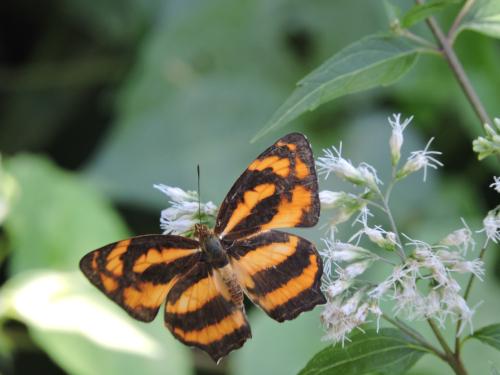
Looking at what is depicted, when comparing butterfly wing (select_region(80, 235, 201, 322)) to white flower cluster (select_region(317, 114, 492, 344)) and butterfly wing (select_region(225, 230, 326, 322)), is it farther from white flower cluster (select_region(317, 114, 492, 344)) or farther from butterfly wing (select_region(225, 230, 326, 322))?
white flower cluster (select_region(317, 114, 492, 344))

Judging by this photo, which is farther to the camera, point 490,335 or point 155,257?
point 155,257

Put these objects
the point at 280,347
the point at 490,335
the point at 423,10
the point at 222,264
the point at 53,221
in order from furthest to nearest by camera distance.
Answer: the point at 53,221 → the point at 280,347 → the point at 222,264 → the point at 423,10 → the point at 490,335

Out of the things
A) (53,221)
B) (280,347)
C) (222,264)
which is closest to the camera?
(222,264)

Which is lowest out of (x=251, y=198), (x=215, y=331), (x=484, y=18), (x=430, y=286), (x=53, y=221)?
(x=430, y=286)

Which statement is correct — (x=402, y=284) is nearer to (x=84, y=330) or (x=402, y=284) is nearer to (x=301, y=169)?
(x=301, y=169)

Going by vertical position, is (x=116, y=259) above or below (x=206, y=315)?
above

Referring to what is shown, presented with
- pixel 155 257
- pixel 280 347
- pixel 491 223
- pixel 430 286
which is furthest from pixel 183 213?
pixel 280 347

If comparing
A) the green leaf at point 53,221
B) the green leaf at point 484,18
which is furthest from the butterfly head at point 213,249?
the green leaf at point 53,221

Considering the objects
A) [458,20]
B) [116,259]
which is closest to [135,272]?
[116,259]
